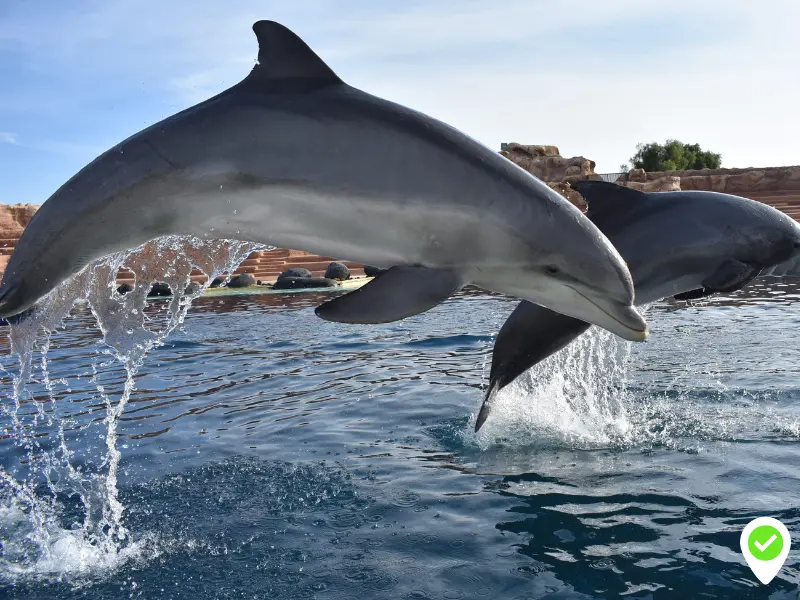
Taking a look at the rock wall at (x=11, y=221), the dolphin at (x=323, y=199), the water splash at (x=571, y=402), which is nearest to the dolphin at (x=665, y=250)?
the water splash at (x=571, y=402)

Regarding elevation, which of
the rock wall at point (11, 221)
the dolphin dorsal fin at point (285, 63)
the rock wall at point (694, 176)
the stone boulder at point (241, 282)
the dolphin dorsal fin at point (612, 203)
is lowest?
the stone boulder at point (241, 282)

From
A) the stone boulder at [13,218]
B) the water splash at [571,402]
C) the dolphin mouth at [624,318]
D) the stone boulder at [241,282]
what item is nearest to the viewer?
the dolphin mouth at [624,318]

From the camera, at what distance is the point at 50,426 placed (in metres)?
9.09

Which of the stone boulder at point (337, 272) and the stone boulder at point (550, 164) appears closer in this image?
the stone boulder at point (337, 272)

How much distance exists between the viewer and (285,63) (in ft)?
13.6

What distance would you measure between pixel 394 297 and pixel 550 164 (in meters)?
48.5

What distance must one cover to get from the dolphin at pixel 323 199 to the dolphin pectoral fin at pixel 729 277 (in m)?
3.06

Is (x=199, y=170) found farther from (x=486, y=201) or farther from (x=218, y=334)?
(x=218, y=334)

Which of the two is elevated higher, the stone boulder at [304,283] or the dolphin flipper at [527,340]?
the stone boulder at [304,283]

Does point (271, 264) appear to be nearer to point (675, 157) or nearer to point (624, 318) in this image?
point (624, 318)

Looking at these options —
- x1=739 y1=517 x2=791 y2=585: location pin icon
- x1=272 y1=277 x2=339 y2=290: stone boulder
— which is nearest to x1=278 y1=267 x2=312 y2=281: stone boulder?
x1=272 y1=277 x2=339 y2=290: stone boulder

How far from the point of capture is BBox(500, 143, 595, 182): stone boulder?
1937 inches

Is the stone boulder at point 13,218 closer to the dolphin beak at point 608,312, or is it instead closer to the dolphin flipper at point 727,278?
the dolphin flipper at point 727,278

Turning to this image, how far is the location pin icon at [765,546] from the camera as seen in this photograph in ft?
14.5
